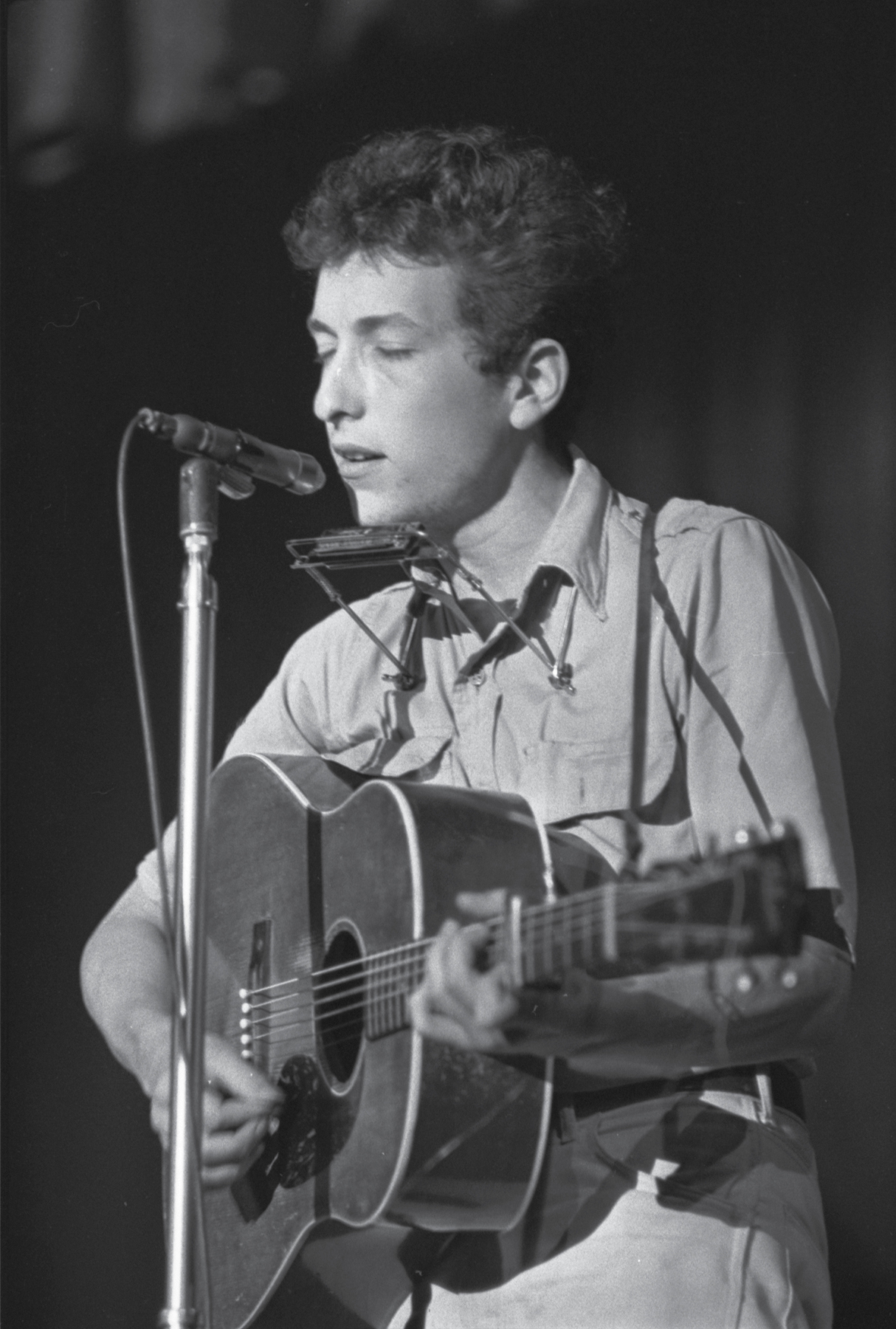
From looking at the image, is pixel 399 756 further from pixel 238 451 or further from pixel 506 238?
pixel 506 238

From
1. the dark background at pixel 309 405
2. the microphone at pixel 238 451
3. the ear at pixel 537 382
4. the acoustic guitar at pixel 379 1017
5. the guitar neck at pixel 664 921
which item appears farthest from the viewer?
the ear at pixel 537 382

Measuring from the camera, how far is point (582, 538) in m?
1.79

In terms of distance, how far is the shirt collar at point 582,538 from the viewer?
1.76 m

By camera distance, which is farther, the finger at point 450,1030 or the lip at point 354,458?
the lip at point 354,458

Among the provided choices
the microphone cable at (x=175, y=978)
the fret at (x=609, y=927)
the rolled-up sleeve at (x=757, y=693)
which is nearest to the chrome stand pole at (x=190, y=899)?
the microphone cable at (x=175, y=978)

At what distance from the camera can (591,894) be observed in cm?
129

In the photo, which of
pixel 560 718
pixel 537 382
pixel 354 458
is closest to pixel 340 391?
pixel 354 458

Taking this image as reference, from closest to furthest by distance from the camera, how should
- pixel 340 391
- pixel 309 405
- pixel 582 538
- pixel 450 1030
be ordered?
pixel 450 1030, pixel 582 538, pixel 340 391, pixel 309 405

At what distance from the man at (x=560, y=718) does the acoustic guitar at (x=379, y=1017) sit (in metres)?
0.04

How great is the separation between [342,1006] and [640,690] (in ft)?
1.46

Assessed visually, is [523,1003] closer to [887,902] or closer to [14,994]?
[887,902]

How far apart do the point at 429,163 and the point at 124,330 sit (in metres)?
0.57

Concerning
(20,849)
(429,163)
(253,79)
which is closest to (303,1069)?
(20,849)

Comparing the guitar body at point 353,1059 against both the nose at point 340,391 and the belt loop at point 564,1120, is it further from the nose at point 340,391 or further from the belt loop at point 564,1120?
the nose at point 340,391
